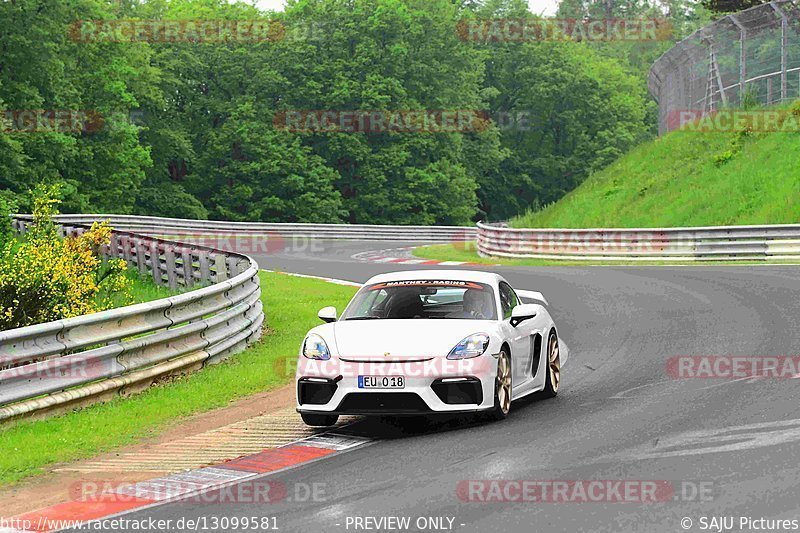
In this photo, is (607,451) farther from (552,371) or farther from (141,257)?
(141,257)

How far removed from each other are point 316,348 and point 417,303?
1460 mm

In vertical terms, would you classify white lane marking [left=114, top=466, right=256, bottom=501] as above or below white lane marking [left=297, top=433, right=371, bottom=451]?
above

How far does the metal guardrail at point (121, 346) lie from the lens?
1039cm

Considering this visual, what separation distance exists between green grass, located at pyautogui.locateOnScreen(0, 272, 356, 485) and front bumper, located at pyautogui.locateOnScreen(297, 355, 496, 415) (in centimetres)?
169

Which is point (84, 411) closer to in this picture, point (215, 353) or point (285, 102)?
point (215, 353)

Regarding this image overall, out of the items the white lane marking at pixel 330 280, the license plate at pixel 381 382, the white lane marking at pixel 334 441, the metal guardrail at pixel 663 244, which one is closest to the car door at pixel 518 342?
the license plate at pixel 381 382

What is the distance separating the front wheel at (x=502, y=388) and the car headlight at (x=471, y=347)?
0.69 ft

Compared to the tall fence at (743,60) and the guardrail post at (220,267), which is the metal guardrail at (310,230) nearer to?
the tall fence at (743,60)

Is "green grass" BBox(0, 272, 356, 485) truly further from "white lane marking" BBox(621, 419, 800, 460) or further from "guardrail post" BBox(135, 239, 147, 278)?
"guardrail post" BBox(135, 239, 147, 278)

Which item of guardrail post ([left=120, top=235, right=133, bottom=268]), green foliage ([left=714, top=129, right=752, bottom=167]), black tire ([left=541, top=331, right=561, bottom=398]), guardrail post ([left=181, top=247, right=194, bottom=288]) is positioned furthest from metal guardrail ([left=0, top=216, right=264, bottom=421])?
green foliage ([left=714, top=129, right=752, bottom=167])

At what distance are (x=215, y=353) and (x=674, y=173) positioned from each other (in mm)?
29838

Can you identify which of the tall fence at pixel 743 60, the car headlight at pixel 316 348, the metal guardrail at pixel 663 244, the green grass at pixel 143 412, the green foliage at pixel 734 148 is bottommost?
the metal guardrail at pixel 663 244

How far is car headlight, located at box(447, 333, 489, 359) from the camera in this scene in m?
10.1

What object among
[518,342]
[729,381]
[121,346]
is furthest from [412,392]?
[729,381]
